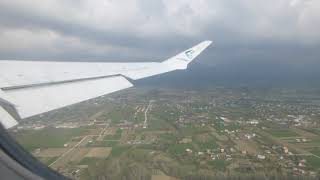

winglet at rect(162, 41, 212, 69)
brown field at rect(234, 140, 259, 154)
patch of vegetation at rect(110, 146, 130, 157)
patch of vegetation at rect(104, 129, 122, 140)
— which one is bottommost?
brown field at rect(234, 140, 259, 154)

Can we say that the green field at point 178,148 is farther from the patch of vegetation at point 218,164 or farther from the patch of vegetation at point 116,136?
the patch of vegetation at point 116,136

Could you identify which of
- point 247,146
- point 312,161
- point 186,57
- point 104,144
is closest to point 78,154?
point 104,144

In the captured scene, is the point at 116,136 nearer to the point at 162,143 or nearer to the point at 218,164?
the point at 162,143

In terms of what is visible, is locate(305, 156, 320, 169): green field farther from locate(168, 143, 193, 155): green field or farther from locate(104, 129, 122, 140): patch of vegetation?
locate(104, 129, 122, 140): patch of vegetation

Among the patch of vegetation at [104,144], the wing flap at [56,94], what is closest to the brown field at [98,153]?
the patch of vegetation at [104,144]

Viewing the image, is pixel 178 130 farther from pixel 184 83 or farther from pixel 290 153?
pixel 184 83

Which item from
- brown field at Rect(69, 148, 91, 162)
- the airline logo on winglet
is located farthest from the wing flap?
the airline logo on winglet
